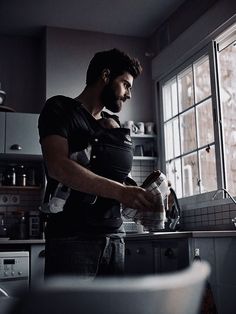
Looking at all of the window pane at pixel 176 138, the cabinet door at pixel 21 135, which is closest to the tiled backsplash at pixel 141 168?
the window pane at pixel 176 138

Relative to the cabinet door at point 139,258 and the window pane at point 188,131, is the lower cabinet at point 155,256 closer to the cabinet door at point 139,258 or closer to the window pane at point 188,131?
the cabinet door at point 139,258

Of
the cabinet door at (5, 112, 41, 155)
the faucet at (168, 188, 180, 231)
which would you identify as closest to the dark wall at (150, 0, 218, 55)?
the cabinet door at (5, 112, 41, 155)

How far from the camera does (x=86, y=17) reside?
4.28 m

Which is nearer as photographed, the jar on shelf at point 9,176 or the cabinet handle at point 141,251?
the cabinet handle at point 141,251

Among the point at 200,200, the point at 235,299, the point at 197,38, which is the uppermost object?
the point at 197,38

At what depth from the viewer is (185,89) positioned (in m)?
4.14

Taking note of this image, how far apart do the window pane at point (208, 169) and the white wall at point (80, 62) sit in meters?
0.98

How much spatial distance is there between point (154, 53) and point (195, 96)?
2.89 ft

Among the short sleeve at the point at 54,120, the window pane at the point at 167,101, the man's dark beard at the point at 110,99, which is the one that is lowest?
the short sleeve at the point at 54,120

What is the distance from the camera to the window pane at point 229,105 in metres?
3.40

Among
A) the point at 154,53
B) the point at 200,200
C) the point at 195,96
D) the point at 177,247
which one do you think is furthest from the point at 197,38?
the point at 177,247

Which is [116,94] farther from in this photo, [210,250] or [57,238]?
[210,250]

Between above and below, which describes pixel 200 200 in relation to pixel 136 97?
below

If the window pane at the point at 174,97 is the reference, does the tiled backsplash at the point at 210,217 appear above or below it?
below
